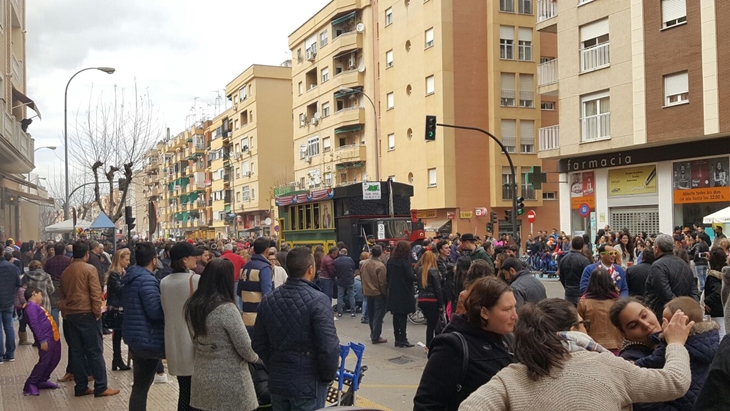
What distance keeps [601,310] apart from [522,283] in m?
1.31

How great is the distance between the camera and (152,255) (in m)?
7.05

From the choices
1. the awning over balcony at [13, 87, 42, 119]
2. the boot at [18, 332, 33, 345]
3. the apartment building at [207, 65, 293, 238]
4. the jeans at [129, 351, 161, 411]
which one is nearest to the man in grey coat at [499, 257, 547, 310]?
the jeans at [129, 351, 161, 411]

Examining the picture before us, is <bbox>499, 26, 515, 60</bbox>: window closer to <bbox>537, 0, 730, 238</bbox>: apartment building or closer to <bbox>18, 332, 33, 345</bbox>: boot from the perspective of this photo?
<bbox>537, 0, 730, 238</bbox>: apartment building

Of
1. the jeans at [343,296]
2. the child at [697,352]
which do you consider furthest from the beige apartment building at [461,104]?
the child at [697,352]

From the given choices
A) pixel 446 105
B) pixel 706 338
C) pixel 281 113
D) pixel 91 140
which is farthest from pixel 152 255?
pixel 281 113

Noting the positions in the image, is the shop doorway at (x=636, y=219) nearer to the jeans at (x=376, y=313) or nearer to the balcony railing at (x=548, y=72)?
the balcony railing at (x=548, y=72)

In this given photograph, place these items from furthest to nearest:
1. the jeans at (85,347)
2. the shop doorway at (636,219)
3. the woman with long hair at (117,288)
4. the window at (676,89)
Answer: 1. the shop doorway at (636,219)
2. the window at (676,89)
3. the woman with long hair at (117,288)
4. the jeans at (85,347)

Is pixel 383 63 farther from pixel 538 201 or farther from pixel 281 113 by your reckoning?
pixel 281 113

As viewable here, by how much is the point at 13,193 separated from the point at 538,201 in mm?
28710

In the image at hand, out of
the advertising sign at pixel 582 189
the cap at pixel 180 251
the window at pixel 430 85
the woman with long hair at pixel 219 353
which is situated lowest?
the woman with long hair at pixel 219 353

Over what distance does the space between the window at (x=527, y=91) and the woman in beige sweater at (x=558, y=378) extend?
134ft

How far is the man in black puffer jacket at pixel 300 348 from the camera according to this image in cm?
492

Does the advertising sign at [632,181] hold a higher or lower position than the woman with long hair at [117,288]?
higher

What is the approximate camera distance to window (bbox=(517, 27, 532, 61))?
4203 cm
